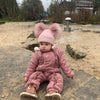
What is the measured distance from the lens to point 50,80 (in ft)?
5.74

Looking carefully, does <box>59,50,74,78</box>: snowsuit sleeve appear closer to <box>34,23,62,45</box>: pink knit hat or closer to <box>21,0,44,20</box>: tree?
<box>34,23,62,45</box>: pink knit hat

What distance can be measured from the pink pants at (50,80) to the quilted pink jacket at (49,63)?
72 millimetres

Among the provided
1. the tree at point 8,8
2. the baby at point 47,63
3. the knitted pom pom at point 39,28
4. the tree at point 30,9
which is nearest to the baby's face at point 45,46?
the baby at point 47,63

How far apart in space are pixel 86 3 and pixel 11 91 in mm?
22338

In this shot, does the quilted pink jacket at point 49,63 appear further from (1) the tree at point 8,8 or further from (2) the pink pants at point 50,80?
(1) the tree at point 8,8

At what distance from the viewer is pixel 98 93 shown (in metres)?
1.68

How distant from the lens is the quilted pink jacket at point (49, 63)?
1.85 metres

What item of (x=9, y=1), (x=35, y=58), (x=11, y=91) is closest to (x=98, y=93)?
(x=35, y=58)

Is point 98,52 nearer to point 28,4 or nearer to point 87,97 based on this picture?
point 87,97

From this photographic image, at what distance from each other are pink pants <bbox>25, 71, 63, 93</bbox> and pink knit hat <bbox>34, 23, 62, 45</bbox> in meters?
0.48

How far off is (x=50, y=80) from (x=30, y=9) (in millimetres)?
20124

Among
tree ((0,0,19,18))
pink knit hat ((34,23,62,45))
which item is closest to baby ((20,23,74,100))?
pink knit hat ((34,23,62,45))

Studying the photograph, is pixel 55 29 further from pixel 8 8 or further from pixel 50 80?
pixel 8 8

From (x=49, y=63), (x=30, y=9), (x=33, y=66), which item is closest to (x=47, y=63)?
(x=49, y=63)
